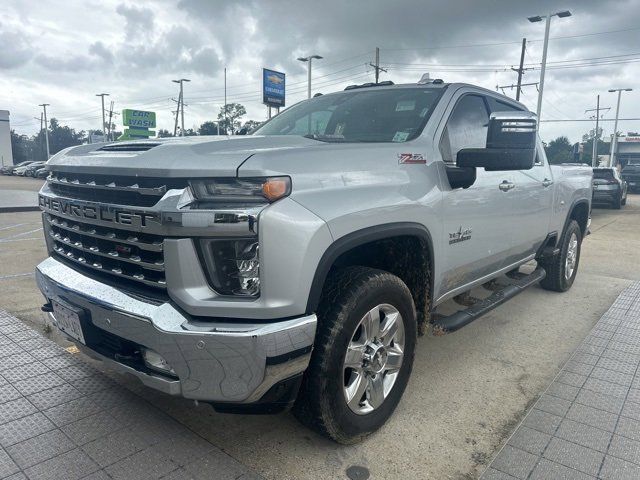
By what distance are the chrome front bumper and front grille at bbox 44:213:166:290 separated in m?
0.13

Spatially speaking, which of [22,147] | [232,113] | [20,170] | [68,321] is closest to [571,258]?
[68,321]

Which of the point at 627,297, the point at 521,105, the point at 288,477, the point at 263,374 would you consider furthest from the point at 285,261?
the point at 627,297

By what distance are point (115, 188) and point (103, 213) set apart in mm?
139

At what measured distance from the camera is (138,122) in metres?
41.8

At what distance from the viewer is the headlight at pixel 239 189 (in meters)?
2.05

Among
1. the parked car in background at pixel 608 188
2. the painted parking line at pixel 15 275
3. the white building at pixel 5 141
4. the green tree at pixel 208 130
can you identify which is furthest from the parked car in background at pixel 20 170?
the parked car in background at pixel 608 188

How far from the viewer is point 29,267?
6387 mm

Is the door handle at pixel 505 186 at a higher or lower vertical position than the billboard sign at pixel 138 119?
lower

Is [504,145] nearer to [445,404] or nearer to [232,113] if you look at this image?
[445,404]

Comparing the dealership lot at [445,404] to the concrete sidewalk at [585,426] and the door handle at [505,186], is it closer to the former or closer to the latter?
the concrete sidewalk at [585,426]

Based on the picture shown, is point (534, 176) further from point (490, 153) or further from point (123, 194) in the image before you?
point (123, 194)

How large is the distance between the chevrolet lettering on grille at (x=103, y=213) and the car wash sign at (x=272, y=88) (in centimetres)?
2342

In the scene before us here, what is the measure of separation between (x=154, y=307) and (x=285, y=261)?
61 cm

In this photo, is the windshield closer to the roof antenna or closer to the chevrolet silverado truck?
the chevrolet silverado truck
